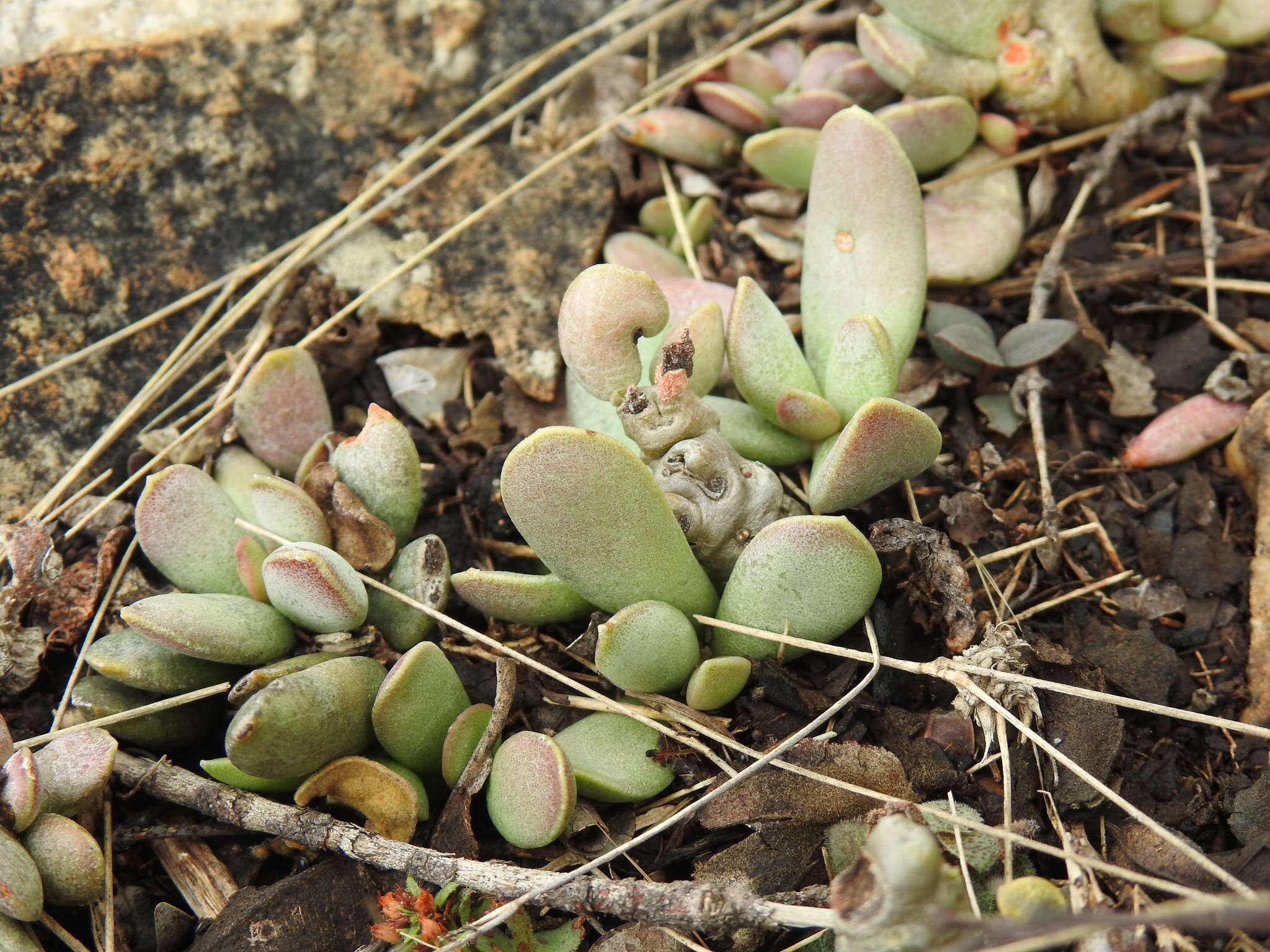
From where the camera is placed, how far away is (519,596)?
1.74 meters

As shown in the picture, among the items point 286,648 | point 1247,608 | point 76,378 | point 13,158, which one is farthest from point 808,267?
point 13,158

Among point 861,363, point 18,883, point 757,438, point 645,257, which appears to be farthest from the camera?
point 645,257

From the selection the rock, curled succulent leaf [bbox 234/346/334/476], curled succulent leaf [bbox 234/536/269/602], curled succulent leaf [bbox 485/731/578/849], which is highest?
the rock

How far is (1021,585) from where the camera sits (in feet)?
6.27

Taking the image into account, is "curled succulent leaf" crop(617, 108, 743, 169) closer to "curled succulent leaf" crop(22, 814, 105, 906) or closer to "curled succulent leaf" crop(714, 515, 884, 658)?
"curled succulent leaf" crop(714, 515, 884, 658)

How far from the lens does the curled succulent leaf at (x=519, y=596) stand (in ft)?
5.63

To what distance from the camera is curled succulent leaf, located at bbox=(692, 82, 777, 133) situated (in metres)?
2.42

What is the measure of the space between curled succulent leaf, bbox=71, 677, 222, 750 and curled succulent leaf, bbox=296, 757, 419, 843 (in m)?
0.29

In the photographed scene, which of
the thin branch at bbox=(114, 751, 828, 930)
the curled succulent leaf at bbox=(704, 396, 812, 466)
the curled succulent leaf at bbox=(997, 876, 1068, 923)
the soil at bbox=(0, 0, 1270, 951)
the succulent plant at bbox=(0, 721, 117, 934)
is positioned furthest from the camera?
the curled succulent leaf at bbox=(704, 396, 812, 466)

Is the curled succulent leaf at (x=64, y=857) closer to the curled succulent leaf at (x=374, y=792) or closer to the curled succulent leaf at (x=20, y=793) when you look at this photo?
the curled succulent leaf at (x=20, y=793)

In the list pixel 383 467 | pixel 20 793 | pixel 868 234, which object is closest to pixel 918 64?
pixel 868 234

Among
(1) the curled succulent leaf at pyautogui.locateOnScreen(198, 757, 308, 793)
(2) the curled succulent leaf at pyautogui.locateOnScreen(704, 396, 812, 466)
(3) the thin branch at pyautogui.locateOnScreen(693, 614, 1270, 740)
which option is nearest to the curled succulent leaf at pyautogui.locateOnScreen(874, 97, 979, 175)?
(2) the curled succulent leaf at pyautogui.locateOnScreen(704, 396, 812, 466)

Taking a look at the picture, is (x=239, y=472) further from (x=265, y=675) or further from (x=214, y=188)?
(x=214, y=188)

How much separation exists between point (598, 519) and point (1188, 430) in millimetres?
1280
